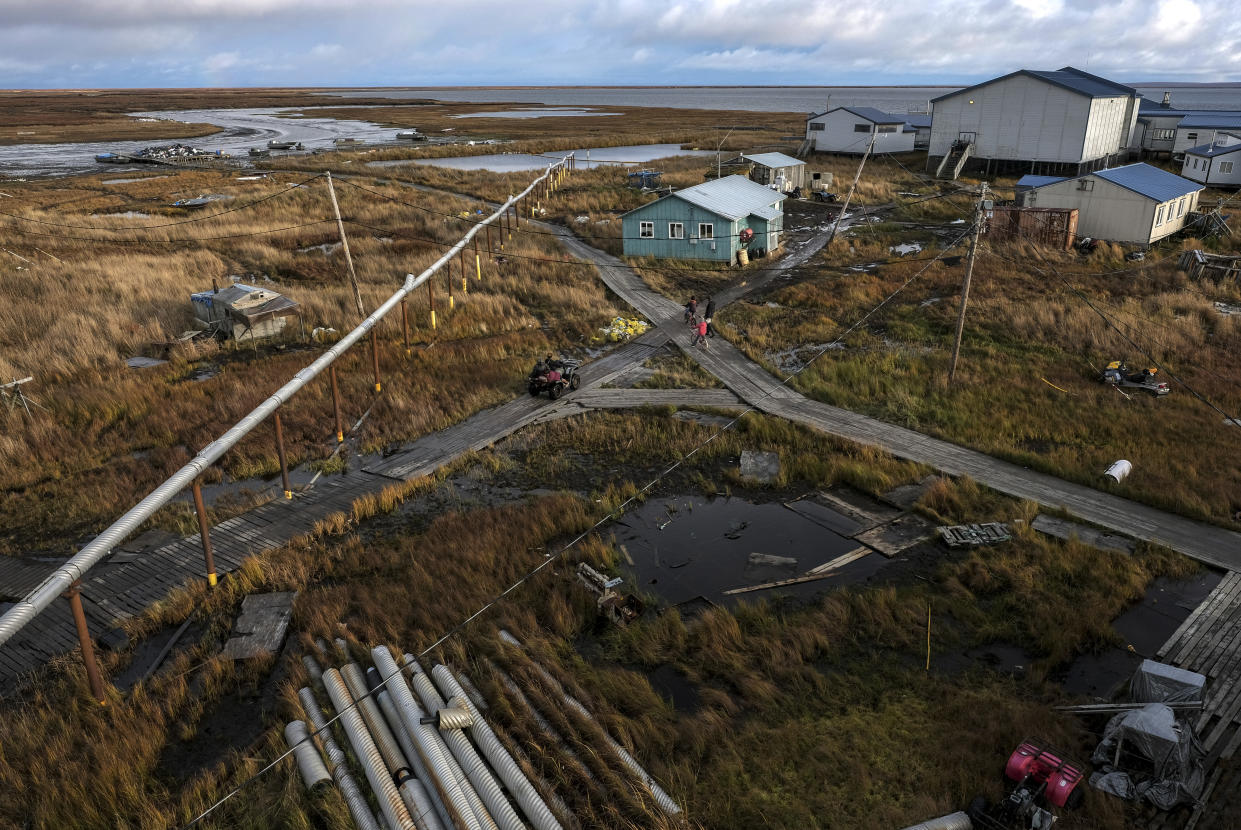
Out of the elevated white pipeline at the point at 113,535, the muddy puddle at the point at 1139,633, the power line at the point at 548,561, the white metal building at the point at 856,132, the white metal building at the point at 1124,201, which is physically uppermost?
the white metal building at the point at 856,132

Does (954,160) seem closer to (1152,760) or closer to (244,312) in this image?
(244,312)

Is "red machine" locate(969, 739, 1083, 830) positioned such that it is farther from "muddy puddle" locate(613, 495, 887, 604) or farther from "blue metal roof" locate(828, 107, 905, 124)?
Result: "blue metal roof" locate(828, 107, 905, 124)

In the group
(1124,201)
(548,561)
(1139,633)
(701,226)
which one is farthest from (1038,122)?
(548,561)

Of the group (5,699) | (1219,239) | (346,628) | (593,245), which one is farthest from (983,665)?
(1219,239)

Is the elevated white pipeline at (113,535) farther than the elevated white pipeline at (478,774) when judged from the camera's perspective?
Yes

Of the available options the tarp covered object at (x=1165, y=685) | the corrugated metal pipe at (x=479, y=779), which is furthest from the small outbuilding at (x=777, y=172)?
the corrugated metal pipe at (x=479, y=779)

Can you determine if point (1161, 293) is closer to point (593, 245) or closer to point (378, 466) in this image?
point (593, 245)

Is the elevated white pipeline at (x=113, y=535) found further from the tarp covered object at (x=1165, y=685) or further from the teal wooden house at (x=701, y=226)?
the teal wooden house at (x=701, y=226)
